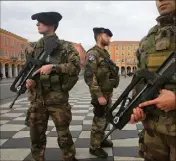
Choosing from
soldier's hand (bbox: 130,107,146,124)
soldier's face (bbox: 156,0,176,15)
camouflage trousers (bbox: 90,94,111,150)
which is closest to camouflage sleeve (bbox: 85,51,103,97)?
camouflage trousers (bbox: 90,94,111,150)

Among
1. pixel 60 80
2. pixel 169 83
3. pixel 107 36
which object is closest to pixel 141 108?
pixel 169 83

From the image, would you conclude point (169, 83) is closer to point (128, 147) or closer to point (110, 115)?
point (110, 115)

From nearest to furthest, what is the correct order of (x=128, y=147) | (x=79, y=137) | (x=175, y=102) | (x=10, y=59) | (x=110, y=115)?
(x=175, y=102) → (x=110, y=115) → (x=128, y=147) → (x=79, y=137) → (x=10, y=59)

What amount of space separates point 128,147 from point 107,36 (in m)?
1.54

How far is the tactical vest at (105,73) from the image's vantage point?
3254 millimetres

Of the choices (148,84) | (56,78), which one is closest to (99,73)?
(56,78)

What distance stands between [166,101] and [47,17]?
180 cm

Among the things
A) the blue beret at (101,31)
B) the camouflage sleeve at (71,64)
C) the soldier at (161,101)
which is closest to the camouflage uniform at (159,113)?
the soldier at (161,101)

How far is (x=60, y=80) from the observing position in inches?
115

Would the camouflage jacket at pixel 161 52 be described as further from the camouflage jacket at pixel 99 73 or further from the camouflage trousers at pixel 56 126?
the camouflage jacket at pixel 99 73

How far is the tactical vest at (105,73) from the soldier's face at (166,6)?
1.59 metres

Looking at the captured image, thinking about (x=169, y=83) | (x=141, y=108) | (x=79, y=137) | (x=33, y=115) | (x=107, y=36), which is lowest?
(x=79, y=137)

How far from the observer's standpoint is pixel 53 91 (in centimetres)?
290

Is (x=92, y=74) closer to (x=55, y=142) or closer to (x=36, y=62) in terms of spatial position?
(x=36, y=62)
